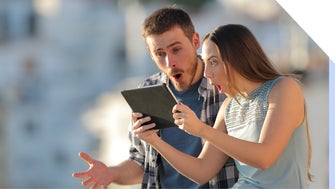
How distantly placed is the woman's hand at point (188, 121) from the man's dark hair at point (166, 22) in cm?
69

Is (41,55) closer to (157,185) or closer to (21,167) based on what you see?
(21,167)

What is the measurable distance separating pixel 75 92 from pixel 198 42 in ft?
94.9

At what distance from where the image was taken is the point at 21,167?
31.5m

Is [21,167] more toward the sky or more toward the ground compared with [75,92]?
more toward the ground

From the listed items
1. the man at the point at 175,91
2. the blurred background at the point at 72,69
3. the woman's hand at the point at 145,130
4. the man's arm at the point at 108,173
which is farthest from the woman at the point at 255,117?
the blurred background at the point at 72,69

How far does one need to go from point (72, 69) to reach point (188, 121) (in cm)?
3031

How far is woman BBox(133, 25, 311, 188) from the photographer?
2146 millimetres

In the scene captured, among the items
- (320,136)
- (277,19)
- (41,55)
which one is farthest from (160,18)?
(41,55)

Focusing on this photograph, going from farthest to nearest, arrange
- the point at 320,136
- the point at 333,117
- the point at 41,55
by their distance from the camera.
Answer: the point at 41,55 → the point at 320,136 → the point at 333,117

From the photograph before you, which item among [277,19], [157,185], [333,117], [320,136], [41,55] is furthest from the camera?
[41,55]

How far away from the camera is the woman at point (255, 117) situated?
2.15 m

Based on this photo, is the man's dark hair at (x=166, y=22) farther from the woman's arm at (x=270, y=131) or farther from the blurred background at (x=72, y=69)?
the blurred background at (x=72, y=69)

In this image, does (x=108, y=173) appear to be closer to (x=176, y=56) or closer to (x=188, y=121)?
(x=176, y=56)

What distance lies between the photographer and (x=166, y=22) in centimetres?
286
